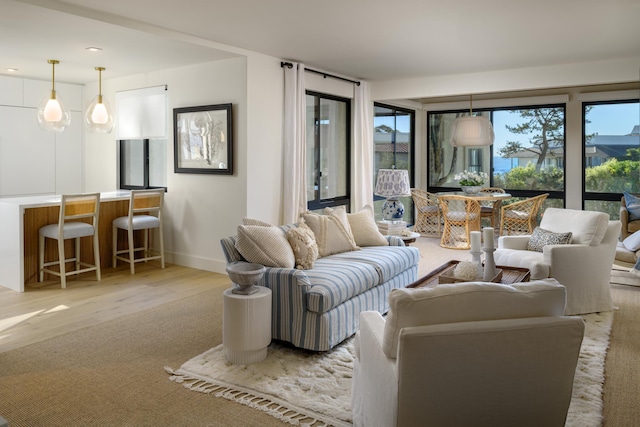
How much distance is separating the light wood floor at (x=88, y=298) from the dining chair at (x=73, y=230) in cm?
15

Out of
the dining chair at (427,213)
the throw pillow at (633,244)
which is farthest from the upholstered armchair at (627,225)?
the dining chair at (427,213)

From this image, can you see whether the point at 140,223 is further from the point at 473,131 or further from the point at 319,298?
the point at 473,131

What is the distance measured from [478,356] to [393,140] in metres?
7.50

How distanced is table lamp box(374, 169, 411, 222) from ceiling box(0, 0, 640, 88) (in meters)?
1.33

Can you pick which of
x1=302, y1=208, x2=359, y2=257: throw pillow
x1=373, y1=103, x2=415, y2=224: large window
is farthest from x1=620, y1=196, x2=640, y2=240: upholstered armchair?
x1=302, y1=208, x2=359, y2=257: throw pillow

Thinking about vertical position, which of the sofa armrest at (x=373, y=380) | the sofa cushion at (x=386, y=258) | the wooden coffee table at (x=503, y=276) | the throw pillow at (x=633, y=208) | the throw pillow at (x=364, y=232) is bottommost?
the sofa armrest at (x=373, y=380)

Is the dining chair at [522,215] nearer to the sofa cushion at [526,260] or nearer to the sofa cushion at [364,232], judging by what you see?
the sofa cushion at [526,260]

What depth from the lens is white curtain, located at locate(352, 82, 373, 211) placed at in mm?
7363

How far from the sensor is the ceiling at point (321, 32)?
3957mm

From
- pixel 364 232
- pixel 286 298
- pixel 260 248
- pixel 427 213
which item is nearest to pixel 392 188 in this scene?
pixel 364 232

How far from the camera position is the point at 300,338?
3.37 m

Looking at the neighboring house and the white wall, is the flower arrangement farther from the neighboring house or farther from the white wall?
the white wall

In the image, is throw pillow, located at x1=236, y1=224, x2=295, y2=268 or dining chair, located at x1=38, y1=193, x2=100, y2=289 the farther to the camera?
dining chair, located at x1=38, y1=193, x2=100, y2=289

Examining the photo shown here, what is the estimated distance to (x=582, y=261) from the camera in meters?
4.25
